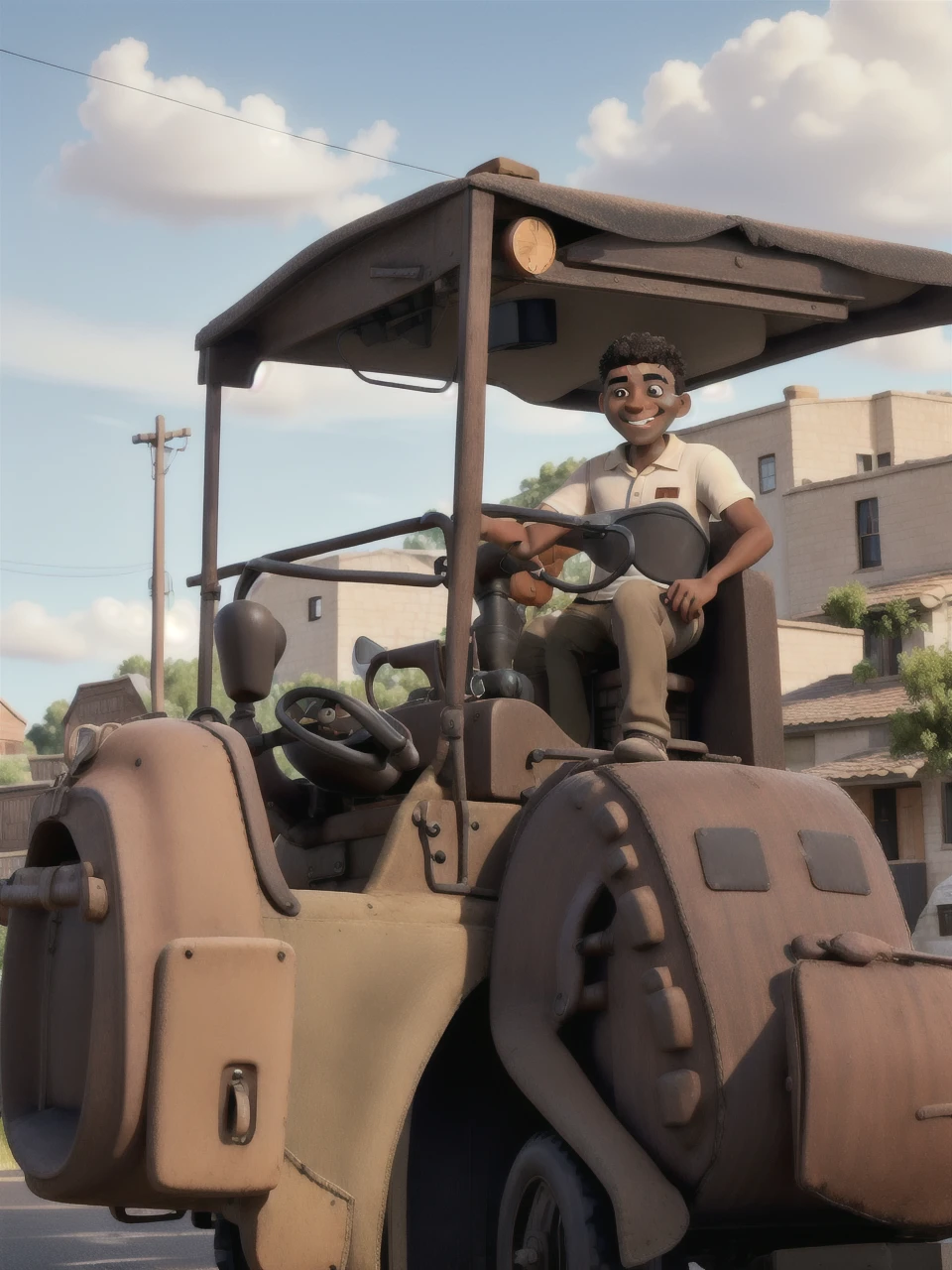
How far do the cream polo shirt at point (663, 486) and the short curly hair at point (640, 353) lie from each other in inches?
8.1

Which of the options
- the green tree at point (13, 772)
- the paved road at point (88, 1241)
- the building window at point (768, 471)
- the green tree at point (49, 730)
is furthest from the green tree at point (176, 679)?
the paved road at point (88, 1241)

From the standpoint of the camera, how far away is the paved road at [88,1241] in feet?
26.6

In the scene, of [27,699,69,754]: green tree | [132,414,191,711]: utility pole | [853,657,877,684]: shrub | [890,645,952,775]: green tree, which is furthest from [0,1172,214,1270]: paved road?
[27,699,69,754]: green tree

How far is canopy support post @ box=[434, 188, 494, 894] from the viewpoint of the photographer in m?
4.47

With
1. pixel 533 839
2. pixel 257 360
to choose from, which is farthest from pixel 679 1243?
pixel 257 360

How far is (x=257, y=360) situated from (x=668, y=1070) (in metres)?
2.93

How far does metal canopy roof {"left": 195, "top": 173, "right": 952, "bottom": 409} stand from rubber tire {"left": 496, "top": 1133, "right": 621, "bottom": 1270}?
1980 mm

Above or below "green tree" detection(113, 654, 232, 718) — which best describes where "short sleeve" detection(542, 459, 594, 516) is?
below

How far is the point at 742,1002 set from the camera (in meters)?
3.71

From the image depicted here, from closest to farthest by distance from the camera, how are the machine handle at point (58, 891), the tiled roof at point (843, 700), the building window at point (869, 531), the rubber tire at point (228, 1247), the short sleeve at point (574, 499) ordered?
1. the machine handle at point (58, 891)
2. the rubber tire at point (228, 1247)
3. the short sleeve at point (574, 499)
4. the tiled roof at point (843, 700)
5. the building window at point (869, 531)

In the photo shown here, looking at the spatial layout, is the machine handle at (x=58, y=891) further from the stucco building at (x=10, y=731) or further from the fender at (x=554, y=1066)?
the stucco building at (x=10, y=731)

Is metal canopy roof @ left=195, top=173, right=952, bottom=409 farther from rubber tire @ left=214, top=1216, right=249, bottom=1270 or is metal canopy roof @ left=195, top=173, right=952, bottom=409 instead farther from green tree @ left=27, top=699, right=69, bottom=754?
green tree @ left=27, top=699, right=69, bottom=754

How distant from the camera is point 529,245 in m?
4.58

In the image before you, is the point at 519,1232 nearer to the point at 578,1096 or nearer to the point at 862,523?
the point at 578,1096
